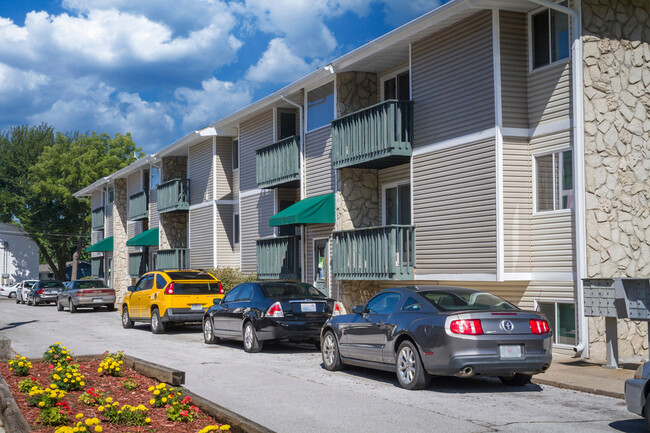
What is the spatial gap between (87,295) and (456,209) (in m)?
22.1

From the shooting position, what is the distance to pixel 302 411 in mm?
9430

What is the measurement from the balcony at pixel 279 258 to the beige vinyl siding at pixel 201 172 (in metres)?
6.44

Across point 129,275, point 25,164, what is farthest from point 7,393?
point 25,164

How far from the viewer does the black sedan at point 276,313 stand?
16.0 metres

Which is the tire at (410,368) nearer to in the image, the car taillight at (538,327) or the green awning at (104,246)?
the car taillight at (538,327)

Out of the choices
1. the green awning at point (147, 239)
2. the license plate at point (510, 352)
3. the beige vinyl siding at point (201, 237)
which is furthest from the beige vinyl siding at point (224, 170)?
the license plate at point (510, 352)

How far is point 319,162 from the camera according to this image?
2369 centimetres

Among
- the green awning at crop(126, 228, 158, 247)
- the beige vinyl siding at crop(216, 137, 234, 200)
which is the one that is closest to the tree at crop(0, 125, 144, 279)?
the green awning at crop(126, 228, 158, 247)

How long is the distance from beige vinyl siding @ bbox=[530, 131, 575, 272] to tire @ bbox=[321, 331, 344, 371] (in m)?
4.88

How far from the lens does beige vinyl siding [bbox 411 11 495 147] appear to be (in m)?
16.7

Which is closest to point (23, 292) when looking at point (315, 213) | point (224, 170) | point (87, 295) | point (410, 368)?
point (87, 295)

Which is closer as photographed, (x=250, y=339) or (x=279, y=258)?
(x=250, y=339)

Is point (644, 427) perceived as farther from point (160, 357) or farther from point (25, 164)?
point (25, 164)

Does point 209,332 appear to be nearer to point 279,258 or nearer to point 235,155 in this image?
point 279,258
